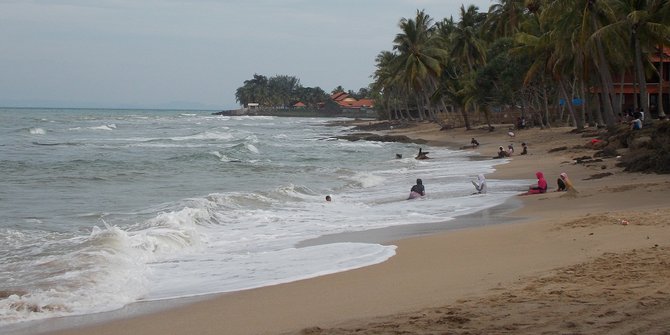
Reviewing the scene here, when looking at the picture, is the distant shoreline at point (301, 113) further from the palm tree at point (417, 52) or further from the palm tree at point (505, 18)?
the palm tree at point (505, 18)

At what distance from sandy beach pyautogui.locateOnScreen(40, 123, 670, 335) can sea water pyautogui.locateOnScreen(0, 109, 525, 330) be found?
854 mm

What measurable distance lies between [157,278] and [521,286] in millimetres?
4756

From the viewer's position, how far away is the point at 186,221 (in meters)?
14.5

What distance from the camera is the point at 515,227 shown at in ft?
39.3

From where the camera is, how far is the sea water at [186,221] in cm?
904

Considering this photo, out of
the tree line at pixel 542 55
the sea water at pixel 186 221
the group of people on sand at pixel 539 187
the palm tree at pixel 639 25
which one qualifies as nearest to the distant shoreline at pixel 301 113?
the tree line at pixel 542 55

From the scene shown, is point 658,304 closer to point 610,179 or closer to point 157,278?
point 157,278

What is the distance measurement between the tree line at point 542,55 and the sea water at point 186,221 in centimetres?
741

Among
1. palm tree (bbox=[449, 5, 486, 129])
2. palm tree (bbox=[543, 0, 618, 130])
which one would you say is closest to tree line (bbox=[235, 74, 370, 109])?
palm tree (bbox=[449, 5, 486, 129])

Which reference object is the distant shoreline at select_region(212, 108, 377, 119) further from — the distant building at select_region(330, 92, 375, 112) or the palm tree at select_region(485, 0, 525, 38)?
the palm tree at select_region(485, 0, 525, 38)

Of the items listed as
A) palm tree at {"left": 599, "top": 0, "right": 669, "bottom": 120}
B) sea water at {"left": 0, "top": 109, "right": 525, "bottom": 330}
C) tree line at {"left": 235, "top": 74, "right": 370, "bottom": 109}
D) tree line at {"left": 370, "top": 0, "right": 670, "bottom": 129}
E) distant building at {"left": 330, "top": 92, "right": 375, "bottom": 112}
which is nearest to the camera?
sea water at {"left": 0, "top": 109, "right": 525, "bottom": 330}

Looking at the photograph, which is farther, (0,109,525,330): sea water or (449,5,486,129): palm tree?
(449,5,486,129): palm tree

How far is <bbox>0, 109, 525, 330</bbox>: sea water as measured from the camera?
9.04 metres

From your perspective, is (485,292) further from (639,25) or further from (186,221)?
(639,25)
